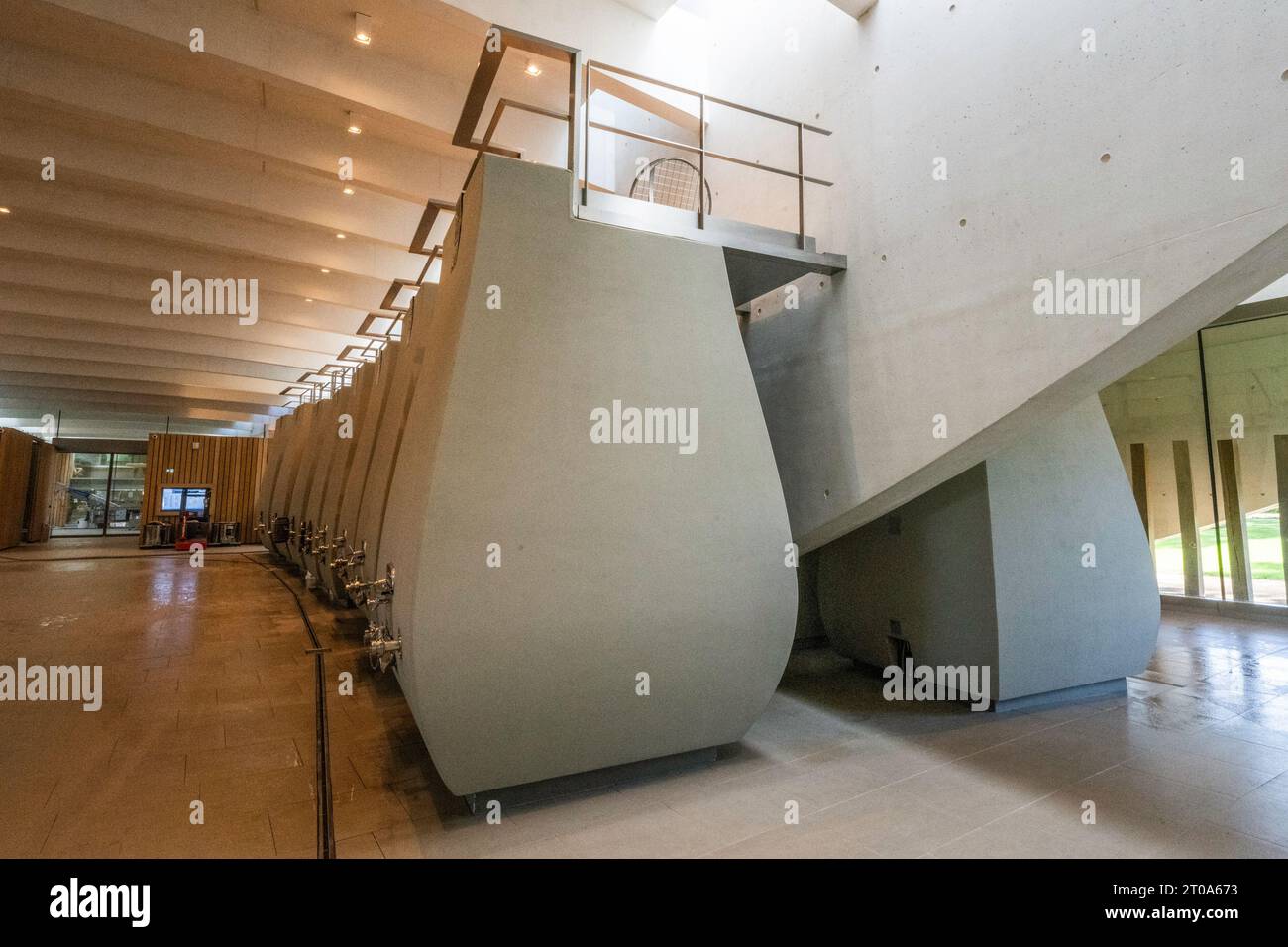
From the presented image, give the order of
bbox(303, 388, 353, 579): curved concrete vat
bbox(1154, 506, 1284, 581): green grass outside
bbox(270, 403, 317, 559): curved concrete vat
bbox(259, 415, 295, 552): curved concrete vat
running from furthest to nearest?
bbox(259, 415, 295, 552): curved concrete vat → bbox(270, 403, 317, 559): curved concrete vat → bbox(1154, 506, 1284, 581): green grass outside → bbox(303, 388, 353, 579): curved concrete vat

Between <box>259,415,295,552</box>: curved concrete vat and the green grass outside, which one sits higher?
<box>259,415,295,552</box>: curved concrete vat

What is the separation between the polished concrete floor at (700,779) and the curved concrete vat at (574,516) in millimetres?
331

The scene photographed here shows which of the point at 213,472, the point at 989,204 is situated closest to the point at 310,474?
the point at 989,204

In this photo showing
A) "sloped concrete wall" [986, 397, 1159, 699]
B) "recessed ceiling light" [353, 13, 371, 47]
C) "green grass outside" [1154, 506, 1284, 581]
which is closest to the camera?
"sloped concrete wall" [986, 397, 1159, 699]

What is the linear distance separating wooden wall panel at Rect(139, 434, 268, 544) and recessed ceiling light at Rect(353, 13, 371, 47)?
49.1ft

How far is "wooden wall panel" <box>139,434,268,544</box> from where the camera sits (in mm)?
16344

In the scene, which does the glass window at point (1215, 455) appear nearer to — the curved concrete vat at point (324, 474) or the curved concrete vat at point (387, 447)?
the curved concrete vat at point (387, 447)

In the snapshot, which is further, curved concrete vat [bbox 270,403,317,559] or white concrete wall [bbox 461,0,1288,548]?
curved concrete vat [bbox 270,403,317,559]

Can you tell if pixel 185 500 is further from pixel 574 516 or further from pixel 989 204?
pixel 989 204

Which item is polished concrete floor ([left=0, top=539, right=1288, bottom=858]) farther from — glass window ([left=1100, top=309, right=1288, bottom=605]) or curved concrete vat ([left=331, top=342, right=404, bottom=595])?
glass window ([left=1100, top=309, right=1288, bottom=605])

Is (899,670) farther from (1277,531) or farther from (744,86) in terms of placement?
(1277,531)

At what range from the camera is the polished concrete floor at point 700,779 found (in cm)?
250

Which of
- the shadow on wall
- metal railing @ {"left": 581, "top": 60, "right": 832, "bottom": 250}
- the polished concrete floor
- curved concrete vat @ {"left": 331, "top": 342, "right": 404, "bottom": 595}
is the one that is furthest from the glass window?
curved concrete vat @ {"left": 331, "top": 342, "right": 404, "bottom": 595}
